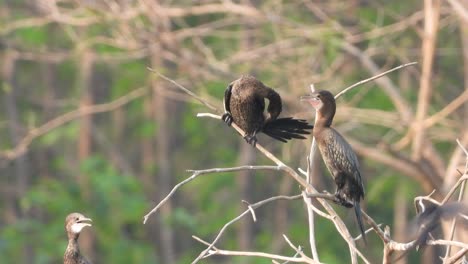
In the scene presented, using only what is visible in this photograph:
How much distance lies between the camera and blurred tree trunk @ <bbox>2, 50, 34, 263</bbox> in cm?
2322

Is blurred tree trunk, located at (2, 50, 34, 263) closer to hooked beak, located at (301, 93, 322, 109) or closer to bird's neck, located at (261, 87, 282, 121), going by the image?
bird's neck, located at (261, 87, 282, 121)

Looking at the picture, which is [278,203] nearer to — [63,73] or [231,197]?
[231,197]

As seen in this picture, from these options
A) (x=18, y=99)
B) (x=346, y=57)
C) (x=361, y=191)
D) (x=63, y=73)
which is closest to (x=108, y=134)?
(x=63, y=73)

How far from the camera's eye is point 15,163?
25.4m

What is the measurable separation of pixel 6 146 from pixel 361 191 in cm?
1780

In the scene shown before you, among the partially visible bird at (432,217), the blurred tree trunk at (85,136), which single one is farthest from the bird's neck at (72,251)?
the blurred tree trunk at (85,136)

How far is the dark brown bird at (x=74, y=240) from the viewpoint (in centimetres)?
827

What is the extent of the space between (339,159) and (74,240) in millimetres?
2134

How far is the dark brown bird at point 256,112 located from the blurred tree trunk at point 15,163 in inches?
591

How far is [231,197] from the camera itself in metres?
25.4

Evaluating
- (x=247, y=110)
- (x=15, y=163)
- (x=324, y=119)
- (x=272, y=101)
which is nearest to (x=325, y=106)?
(x=324, y=119)

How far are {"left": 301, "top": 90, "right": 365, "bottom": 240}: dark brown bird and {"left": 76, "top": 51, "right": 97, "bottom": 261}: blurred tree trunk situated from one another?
16.4 m

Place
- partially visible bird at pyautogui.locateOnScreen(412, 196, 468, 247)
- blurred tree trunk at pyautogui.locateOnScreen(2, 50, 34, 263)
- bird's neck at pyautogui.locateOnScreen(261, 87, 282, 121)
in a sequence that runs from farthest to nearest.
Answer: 1. blurred tree trunk at pyautogui.locateOnScreen(2, 50, 34, 263)
2. bird's neck at pyautogui.locateOnScreen(261, 87, 282, 121)
3. partially visible bird at pyautogui.locateOnScreen(412, 196, 468, 247)

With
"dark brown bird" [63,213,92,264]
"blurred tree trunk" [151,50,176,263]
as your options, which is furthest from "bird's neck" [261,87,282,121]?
"blurred tree trunk" [151,50,176,263]
